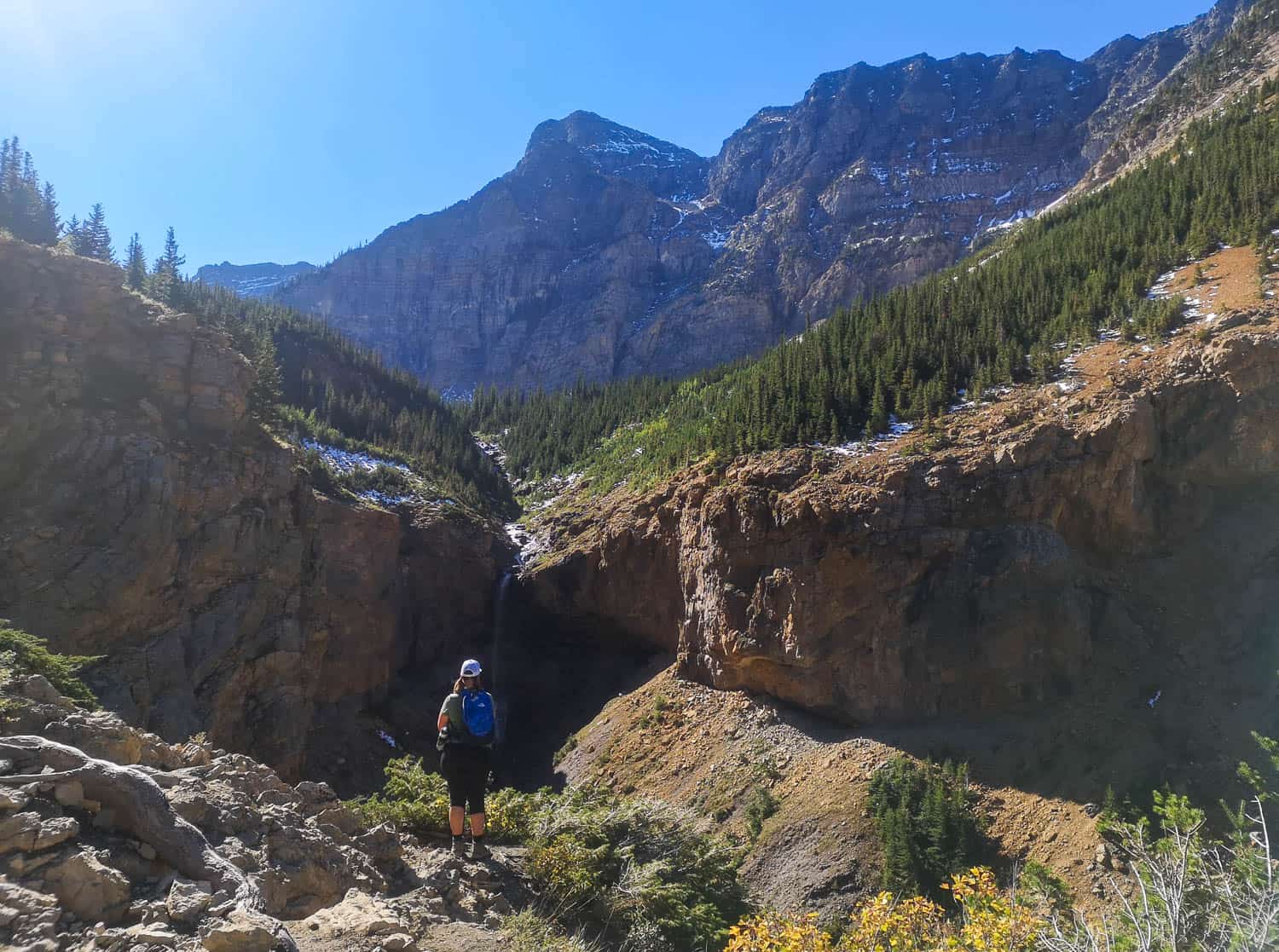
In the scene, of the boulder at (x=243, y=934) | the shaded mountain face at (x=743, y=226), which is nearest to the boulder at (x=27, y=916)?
the boulder at (x=243, y=934)

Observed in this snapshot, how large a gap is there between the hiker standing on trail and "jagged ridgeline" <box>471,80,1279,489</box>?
2611 centimetres

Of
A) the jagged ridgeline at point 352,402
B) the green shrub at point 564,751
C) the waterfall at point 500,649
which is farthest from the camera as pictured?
the jagged ridgeline at point 352,402

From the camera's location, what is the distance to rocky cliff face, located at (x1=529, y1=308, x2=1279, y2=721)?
78.5 feet

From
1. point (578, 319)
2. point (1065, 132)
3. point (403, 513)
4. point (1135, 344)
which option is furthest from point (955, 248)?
point (403, 513)

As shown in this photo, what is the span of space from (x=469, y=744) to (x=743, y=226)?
160955 millimetres

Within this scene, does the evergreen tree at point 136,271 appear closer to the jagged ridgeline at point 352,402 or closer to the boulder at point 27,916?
the jagged ridgeline at point 352,402

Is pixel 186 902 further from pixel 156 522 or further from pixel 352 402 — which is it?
pixel 352 402

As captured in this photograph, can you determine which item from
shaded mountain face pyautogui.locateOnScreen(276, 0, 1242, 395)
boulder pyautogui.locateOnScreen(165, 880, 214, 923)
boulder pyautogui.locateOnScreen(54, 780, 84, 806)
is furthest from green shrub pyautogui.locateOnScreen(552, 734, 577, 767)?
shaded mountain face pyautogui.locateOnScreen(276, 0, 1242, 395)

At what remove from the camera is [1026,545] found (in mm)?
25562

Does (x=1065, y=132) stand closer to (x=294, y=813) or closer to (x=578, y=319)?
(x=578, y=319)

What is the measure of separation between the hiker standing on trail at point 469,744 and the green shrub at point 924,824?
14899 mm

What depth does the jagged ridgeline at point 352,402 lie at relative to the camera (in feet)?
173

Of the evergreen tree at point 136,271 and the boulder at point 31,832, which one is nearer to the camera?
the boulder at point 31,832

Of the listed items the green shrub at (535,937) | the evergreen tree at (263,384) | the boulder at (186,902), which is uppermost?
the evergreen tree at (263,384)
